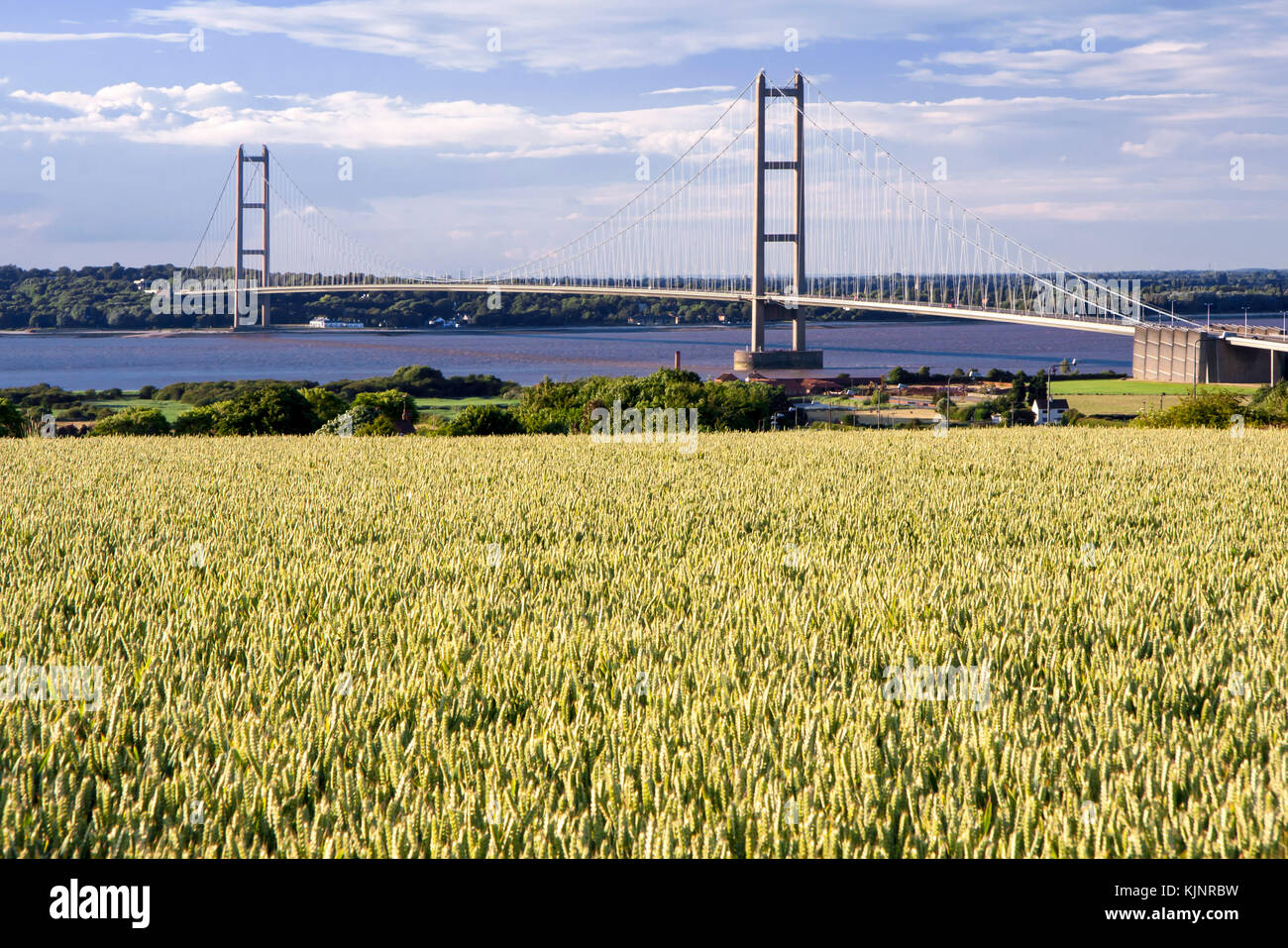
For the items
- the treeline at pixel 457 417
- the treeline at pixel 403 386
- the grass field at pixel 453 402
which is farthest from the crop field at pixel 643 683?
the treeline at pixel 403 386

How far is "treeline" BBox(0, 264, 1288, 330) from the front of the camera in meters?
107

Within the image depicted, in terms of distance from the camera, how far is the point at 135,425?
38.8 metres

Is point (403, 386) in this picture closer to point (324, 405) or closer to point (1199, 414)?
point (324, 405)

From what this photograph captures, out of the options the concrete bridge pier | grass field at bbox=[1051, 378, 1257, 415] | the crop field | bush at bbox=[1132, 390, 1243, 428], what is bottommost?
the crop field

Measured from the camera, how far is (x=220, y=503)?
12086mm

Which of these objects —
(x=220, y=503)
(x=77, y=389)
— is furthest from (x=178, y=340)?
(x=220, y=503)

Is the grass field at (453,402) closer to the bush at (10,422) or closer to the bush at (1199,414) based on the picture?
the bush at (10,422)

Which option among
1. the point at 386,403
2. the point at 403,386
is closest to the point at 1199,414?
the point at 386,403

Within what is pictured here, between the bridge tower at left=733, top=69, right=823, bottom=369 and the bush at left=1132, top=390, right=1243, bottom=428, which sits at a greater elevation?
the bridge tower at left=733, top=69, right=823, bottom=369

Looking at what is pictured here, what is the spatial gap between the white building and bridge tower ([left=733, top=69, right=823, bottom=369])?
64.7 feet

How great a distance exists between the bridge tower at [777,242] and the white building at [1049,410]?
777 inches

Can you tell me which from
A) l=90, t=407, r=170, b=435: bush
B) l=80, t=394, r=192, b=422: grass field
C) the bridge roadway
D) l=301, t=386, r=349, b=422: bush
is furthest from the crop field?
l=80, t=394, r=192, b=422: grass field

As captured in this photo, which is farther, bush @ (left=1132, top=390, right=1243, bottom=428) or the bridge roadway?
the bridge roadway

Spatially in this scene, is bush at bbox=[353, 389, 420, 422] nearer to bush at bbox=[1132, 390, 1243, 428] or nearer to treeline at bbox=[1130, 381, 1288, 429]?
bush at bbox=[1132, 390, 1243, 428]
